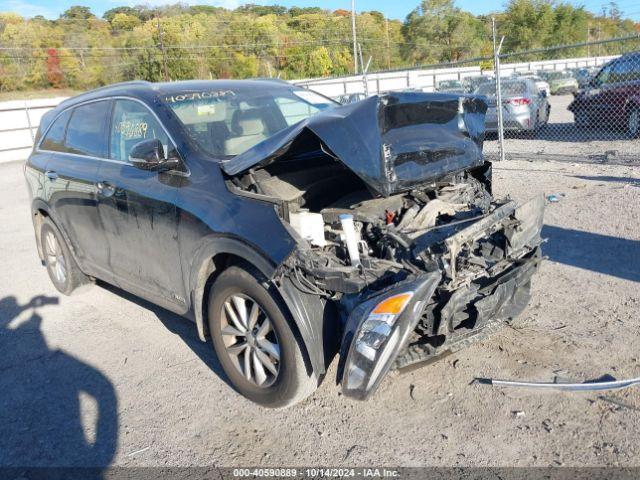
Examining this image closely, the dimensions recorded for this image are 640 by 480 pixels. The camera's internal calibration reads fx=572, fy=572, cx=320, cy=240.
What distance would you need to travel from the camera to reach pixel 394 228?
348 centimetres

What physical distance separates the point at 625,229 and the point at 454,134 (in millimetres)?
3234

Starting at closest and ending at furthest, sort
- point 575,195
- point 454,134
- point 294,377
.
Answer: point 294,377 → point 454,134 → point 575,195

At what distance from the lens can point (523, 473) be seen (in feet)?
9.14

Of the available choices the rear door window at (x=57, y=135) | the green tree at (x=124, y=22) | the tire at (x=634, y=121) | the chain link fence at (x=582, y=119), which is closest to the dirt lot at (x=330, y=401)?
the rear door window at (x=57, y=135)

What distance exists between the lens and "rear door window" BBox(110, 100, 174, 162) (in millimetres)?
4113

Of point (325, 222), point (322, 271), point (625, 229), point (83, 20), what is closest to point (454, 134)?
point (325, 222)

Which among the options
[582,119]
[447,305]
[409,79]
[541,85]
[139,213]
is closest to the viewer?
[447,305]

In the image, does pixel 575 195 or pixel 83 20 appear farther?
pixel 83 20

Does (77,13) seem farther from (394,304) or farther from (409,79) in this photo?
(394,304)

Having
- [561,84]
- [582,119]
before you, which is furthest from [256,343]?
[561,84]

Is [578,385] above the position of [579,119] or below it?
below

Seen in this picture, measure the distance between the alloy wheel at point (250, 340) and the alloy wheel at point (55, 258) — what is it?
2.80 metres

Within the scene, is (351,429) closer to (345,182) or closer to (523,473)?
(523,473)

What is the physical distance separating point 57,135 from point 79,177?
97cm
